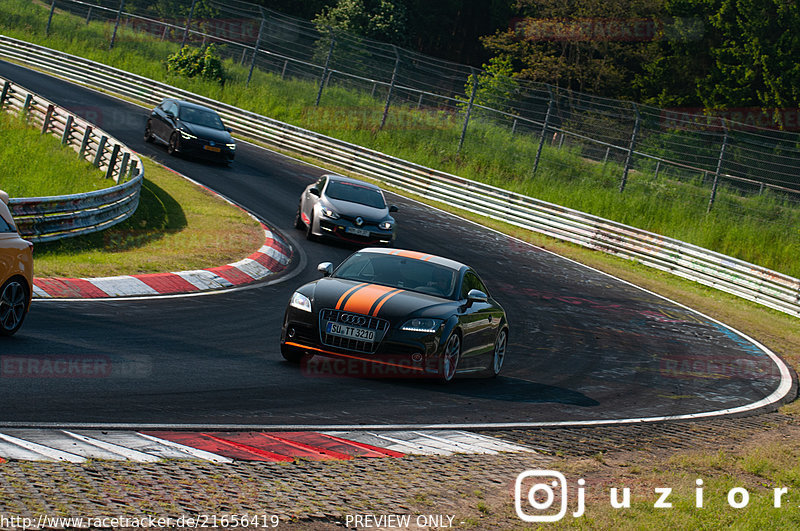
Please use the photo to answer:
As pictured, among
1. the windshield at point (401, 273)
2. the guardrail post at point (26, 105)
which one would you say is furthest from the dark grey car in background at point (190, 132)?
the windshield at point (401, 273)

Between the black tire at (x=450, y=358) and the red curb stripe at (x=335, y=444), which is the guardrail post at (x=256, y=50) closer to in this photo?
the black tire at (x=450, y=358)

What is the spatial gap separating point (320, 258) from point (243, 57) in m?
25.4

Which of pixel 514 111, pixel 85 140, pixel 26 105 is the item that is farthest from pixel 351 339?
pixel 514 111

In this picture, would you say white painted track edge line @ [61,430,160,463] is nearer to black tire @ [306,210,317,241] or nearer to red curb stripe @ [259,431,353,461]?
red curb stripe @ [259,431,353,461]

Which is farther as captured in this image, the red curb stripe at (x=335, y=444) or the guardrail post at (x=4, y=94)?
the guardrail post at (x=4, y=94)

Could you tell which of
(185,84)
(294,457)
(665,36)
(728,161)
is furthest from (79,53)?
(294,457)

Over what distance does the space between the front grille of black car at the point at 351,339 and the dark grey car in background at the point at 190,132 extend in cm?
1962

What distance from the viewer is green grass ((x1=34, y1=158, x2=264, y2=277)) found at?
1437cm

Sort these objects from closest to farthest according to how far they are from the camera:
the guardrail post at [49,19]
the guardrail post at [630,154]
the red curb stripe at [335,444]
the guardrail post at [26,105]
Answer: the red curb stripe at [335,444] < the guardrail post at [26,105] < the guardrail post at [630,154] < the guardrail post at [49,19]

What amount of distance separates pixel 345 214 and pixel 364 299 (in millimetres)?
10558

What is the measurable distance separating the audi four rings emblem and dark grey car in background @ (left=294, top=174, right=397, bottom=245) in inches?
420

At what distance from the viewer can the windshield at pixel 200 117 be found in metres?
29.3

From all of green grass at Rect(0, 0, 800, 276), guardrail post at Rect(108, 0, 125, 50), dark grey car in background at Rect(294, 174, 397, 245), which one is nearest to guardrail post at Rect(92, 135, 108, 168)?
dark grey car in background at Rect(294, 174, 397, 245)

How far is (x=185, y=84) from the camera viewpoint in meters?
42.1
